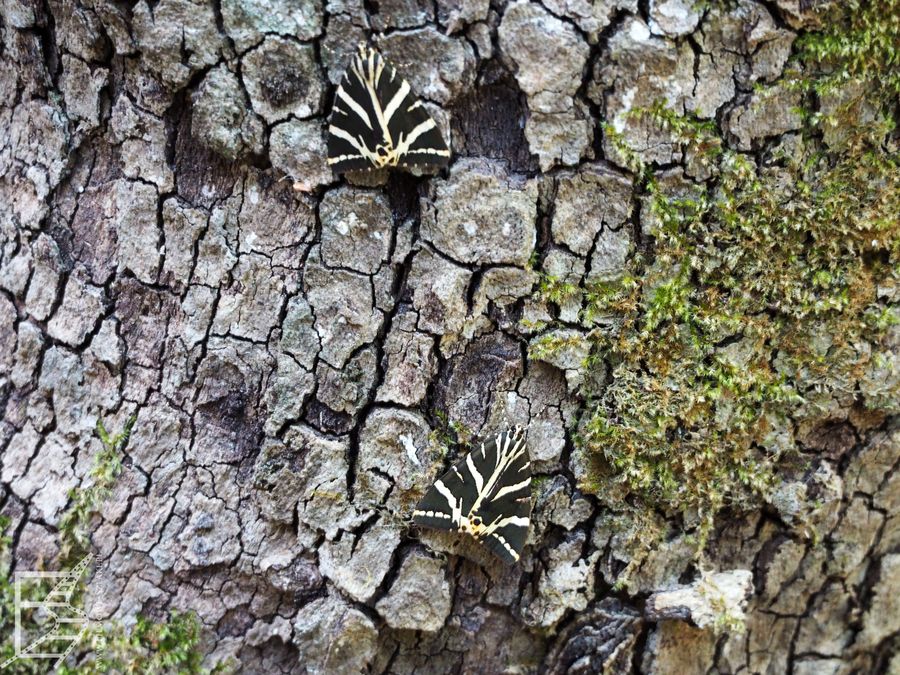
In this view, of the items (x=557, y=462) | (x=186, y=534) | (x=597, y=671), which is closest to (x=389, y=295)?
(x=557, y=462)

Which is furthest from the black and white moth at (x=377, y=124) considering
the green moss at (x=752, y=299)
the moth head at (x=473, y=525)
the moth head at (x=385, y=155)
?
the moth head at (x=473, y=525)

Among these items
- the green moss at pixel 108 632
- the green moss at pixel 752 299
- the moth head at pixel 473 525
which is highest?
the green moss at pixel 752 299

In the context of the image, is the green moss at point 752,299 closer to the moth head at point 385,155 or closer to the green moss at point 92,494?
the moth head at point 385,155

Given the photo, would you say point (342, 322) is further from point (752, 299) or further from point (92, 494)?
point (752, 299)

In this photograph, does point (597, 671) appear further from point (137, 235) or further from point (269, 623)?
point (137, 235)

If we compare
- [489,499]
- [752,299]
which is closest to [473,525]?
[489,499]

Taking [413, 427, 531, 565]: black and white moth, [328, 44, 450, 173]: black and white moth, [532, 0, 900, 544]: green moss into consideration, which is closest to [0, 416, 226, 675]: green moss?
[413, 427, 531, 565]: black and white moth
